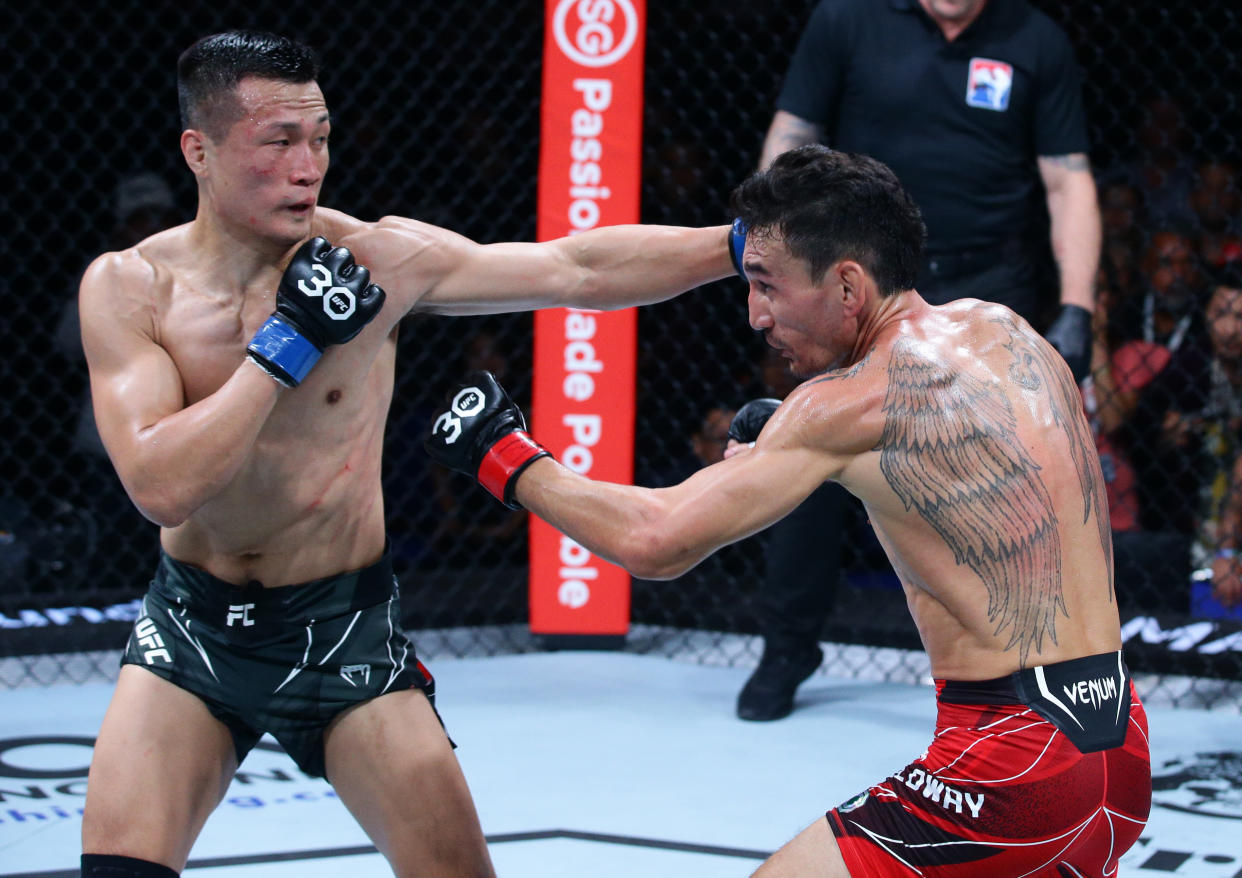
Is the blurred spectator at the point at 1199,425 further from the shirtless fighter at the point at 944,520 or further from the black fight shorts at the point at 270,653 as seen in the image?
the black fight shorts at the point at 270,653

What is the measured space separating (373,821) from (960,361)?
3.05 feet

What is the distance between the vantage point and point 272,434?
6.13 feet

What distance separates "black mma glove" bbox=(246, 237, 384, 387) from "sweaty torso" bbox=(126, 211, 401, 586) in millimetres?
171

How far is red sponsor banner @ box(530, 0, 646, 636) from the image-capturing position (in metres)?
3.71

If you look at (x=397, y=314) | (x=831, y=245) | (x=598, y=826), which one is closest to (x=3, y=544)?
(x=598, y=826)

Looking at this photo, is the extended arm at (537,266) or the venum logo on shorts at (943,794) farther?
the extended arm at (537,266)

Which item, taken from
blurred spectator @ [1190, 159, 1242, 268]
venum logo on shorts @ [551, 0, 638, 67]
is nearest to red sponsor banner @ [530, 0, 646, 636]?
venum logo on shorts @ [551, 0, 638, 67]

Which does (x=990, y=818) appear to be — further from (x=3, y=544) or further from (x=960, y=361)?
(x=3, y=544)

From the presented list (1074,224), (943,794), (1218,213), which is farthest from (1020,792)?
(1218,213)

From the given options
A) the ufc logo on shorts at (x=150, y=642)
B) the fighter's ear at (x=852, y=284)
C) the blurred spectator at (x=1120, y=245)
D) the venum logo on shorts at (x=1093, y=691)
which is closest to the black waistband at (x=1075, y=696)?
the venum logo on shorts at (x=1093, y=691)

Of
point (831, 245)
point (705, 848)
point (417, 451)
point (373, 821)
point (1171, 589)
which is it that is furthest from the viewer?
point (417, 451)

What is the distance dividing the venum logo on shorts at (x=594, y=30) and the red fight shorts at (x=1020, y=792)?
8.17 feet

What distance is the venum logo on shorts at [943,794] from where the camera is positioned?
5.09 feet

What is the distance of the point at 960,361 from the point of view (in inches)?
64.5
